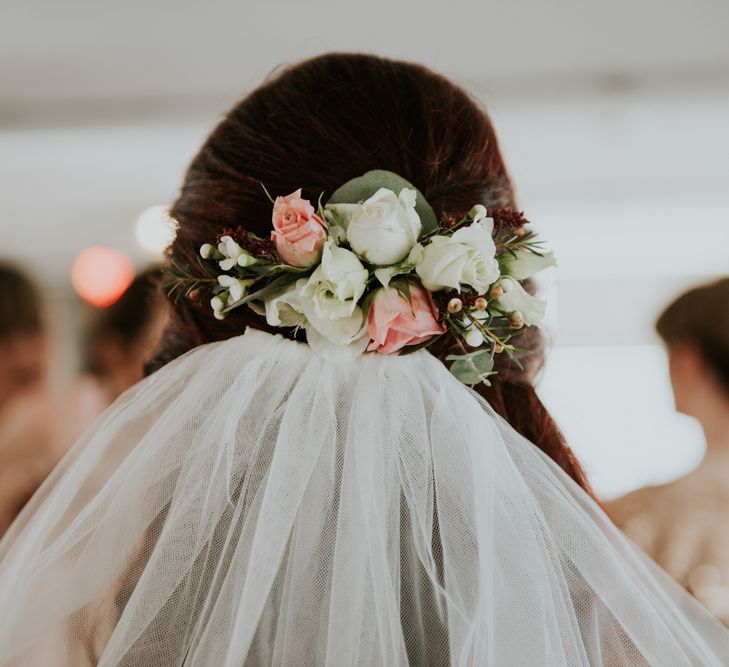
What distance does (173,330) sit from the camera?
2.59 ft

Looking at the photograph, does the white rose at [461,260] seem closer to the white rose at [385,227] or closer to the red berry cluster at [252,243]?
the white rose at [385,227]

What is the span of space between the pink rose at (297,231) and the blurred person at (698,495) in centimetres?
174

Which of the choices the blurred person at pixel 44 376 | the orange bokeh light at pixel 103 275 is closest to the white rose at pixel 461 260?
the blurred person at pixel 44 376

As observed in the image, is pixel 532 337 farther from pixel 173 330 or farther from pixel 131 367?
pixel 131 367

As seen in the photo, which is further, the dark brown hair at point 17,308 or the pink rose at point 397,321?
the dark brown hair at point 17,308

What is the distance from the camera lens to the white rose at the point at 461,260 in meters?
0.58

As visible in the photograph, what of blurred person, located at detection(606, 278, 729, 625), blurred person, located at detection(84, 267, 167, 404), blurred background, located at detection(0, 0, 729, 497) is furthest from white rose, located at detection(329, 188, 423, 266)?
blurred person, located at detection(84, 267, 167, 404)

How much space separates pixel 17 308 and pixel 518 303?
2.60 meters

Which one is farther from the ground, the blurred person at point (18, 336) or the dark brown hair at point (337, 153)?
the dark brown hair at point (337, 153)

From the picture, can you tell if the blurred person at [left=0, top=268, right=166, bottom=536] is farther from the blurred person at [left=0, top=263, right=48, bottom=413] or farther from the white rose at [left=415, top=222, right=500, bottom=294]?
the white rose at [left=415, top=222, right=500, bottom=294]

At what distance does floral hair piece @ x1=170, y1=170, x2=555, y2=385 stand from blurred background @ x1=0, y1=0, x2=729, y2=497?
4.38ft

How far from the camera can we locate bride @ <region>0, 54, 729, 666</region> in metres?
0.56

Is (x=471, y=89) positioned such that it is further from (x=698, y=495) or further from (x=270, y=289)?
(x=270, y=289)

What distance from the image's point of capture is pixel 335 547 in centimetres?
56
